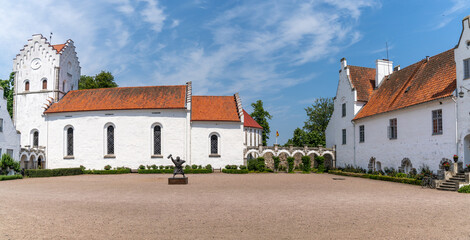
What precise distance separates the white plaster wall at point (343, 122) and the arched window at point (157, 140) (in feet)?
70.1

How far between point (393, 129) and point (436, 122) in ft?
17.4

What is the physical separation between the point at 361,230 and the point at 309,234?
5.24 feet

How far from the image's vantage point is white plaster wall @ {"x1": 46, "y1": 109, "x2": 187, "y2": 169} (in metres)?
39.8

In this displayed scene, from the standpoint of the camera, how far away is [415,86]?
2830 cm

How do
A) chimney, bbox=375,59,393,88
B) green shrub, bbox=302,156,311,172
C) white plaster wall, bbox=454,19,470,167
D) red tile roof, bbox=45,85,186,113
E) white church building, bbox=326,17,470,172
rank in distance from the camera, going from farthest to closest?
red tile roof, bbox=45,85,186,113 < green shrub, bbox=302,156,311,172 < chimney, bbox=375,59,393,88 < white church building, bbox=326,17,470,172 < white plaster wall, bbox=454,19,470,167

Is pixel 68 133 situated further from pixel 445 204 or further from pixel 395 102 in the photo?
pixel 445 204

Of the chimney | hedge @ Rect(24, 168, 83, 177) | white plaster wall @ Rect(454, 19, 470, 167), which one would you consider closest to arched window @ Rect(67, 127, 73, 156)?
hedge @ Rect(24, 168, 83, 177)

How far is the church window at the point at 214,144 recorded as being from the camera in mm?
40625

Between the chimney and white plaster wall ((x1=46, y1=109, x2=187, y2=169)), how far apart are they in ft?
72.3

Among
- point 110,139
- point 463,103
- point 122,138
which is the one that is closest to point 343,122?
point 463,103

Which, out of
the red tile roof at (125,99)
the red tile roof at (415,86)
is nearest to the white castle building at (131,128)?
the red tile roof at (125,99)

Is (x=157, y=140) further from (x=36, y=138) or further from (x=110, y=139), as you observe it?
(x=36, y=138)

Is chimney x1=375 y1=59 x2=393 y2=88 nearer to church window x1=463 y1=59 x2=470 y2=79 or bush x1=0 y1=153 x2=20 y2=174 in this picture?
church window x1=463 y1=59 x2=470 y2=79

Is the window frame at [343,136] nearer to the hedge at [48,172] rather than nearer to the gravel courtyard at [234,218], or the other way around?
the gravel courtyard at [234,218]
